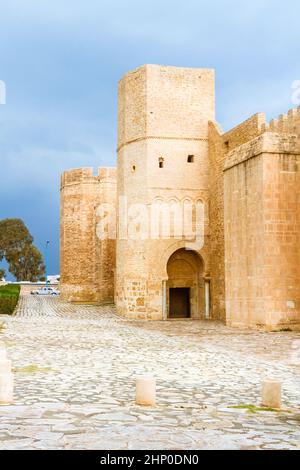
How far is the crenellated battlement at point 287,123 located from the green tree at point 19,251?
49.0m

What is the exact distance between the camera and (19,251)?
216ft

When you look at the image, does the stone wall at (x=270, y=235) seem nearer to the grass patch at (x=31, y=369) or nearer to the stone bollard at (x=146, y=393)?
the grass patch at (x=31, y=369)

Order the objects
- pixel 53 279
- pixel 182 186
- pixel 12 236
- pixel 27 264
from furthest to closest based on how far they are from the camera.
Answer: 1. pixel 53 279
2. pixel 27 264
3. pixel 12 236
4. pixel 182 186

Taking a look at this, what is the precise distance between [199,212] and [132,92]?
18.8 ft

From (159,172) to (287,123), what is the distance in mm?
6503

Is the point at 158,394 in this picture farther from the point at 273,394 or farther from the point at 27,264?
the point at 27,264

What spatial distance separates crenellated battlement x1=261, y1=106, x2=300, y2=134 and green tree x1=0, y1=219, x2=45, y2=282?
4904cm

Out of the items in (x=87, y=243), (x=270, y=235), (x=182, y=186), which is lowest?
(x=270, y=235)

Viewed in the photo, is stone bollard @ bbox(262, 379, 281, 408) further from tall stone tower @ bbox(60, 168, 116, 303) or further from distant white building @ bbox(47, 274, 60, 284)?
distant white building @ bbox(47, 274, 60, 284)

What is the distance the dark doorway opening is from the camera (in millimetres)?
25391

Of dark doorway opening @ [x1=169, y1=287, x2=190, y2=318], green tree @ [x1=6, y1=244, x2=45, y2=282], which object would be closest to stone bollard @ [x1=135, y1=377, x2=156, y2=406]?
dark doorway opening @ [x1=169, y1=287, x2=190, y2=318]

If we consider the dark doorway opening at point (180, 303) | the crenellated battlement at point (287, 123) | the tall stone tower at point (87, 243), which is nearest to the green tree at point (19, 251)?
the tall stone tower at point (87, 243)

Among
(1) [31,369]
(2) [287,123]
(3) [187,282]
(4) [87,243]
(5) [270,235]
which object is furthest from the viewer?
(4) [87,243]

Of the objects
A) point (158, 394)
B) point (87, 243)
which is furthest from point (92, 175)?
point (158, 394)
